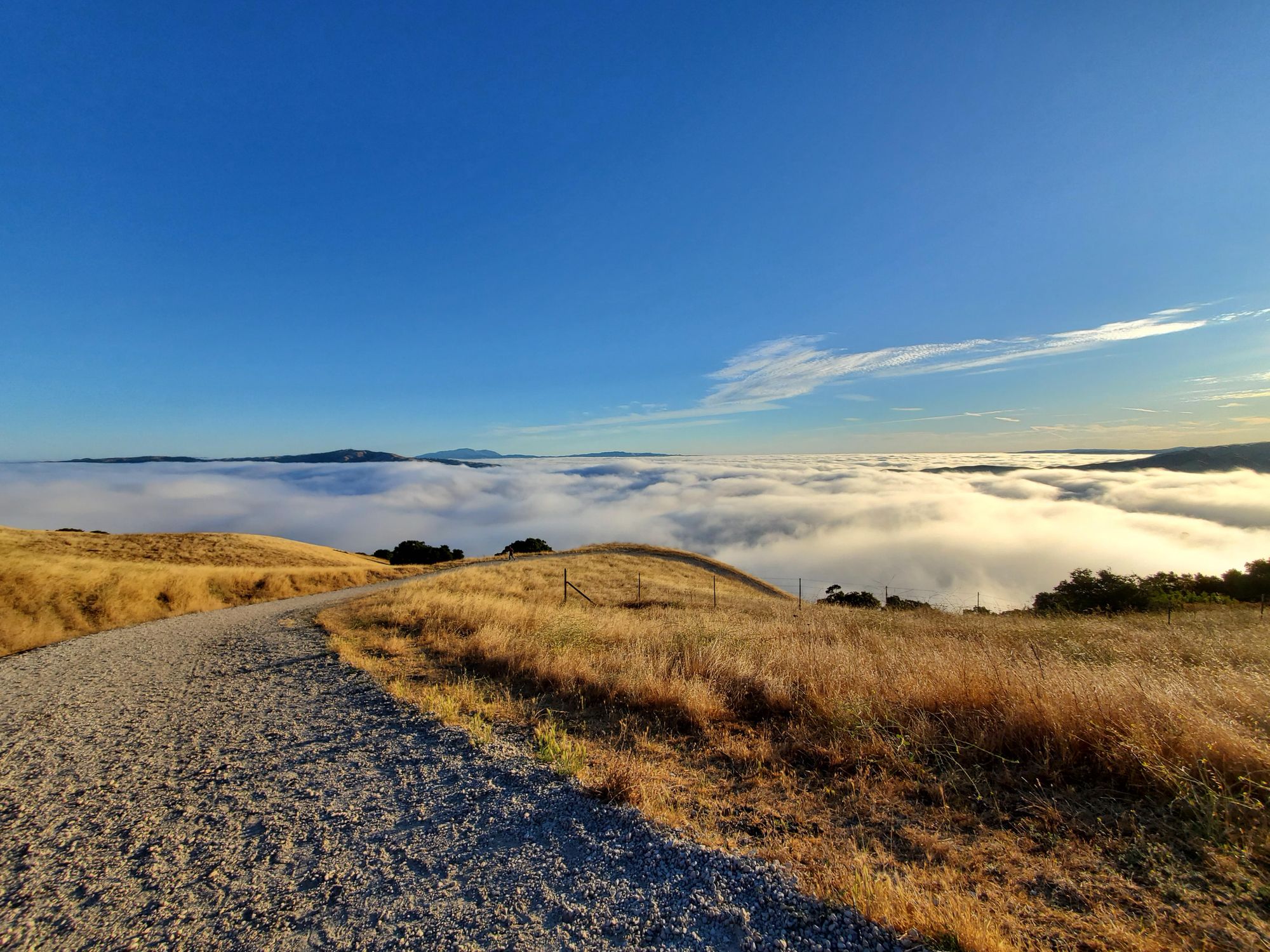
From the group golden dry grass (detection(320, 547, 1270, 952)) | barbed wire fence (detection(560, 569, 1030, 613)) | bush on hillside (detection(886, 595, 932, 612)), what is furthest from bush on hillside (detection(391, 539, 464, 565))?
golden dry grass (detection(320, 547, 1270, 952))

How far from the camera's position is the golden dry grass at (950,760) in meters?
2.73

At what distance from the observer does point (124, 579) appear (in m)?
15.6

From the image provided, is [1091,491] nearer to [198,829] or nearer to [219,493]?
[198,829]

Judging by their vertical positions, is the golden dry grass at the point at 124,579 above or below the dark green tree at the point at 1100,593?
above

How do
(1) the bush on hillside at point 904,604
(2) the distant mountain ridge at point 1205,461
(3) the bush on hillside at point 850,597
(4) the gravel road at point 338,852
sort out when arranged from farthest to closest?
(2) the distant mountain ridge at point 1205,461 < (3) the bush on hillside at point 850,597 < (1) the bush on hillside at point 904,604 < (4) the gravel road at point 338,852

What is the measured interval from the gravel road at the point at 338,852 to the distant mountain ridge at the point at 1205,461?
164m

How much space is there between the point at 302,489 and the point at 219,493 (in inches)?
1314

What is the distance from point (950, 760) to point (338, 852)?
502 cm

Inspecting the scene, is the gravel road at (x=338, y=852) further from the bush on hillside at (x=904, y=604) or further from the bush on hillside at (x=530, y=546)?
the bush on hillside at (x=530, y=546)

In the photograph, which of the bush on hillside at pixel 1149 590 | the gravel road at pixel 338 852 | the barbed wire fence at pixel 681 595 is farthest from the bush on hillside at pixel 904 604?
the gravel road at pixel 338 852

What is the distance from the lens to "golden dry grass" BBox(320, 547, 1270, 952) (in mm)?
2730

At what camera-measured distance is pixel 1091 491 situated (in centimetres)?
14562

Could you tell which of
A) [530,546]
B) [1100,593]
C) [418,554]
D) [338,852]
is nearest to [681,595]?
[1100,593]

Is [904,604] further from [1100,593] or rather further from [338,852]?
[338,852]
